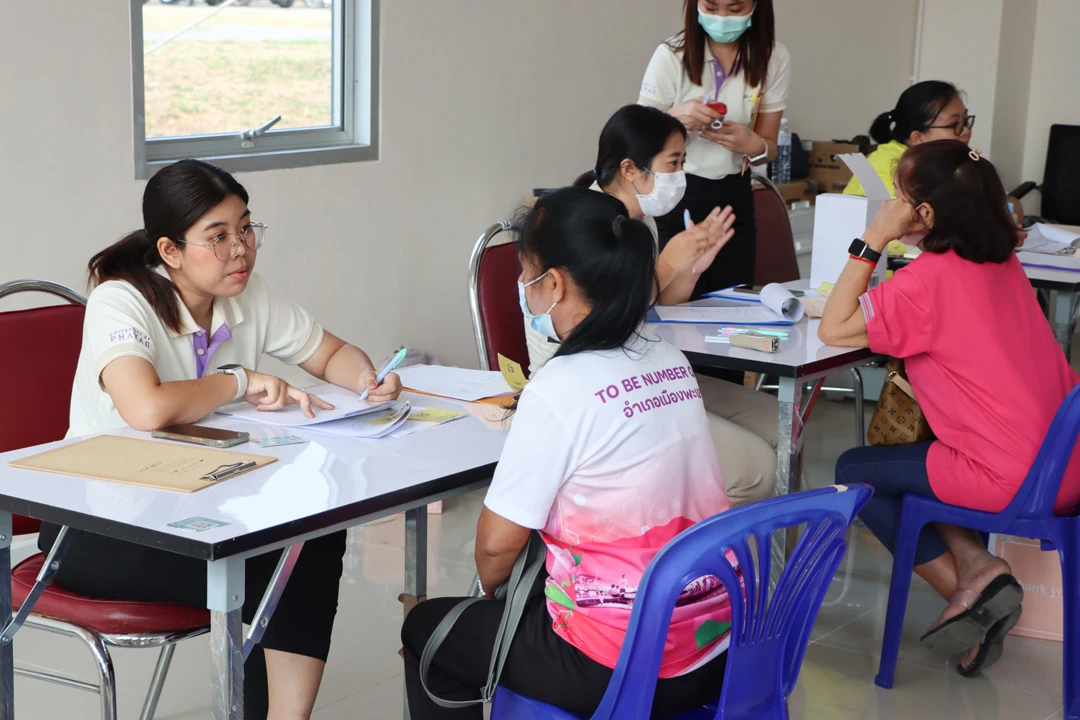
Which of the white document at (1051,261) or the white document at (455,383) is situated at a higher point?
the white document at (1051,261)

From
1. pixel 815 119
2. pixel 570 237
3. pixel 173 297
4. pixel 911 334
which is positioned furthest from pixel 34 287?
pixel 815 119

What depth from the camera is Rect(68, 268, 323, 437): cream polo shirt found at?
197 cm

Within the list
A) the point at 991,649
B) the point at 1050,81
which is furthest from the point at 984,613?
the point at 1050,81

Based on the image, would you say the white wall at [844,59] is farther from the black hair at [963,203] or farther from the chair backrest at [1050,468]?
the chair backrest at [1050,468]

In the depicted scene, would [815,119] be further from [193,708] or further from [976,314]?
[193,708]

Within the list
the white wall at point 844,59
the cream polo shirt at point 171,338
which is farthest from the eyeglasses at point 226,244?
the white wall at point 844,59

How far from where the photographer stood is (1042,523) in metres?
2.44

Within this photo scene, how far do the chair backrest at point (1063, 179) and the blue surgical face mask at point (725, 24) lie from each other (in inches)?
151

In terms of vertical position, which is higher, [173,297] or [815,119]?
[815,119]

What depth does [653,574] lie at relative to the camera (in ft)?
4.47

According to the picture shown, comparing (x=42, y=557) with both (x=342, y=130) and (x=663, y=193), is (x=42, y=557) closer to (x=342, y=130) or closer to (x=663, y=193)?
(x=663, y=193)

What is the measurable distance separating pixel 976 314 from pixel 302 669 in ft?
4.71

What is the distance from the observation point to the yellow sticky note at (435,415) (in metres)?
1.98

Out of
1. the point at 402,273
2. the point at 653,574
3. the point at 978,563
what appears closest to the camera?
the point at 653,574
